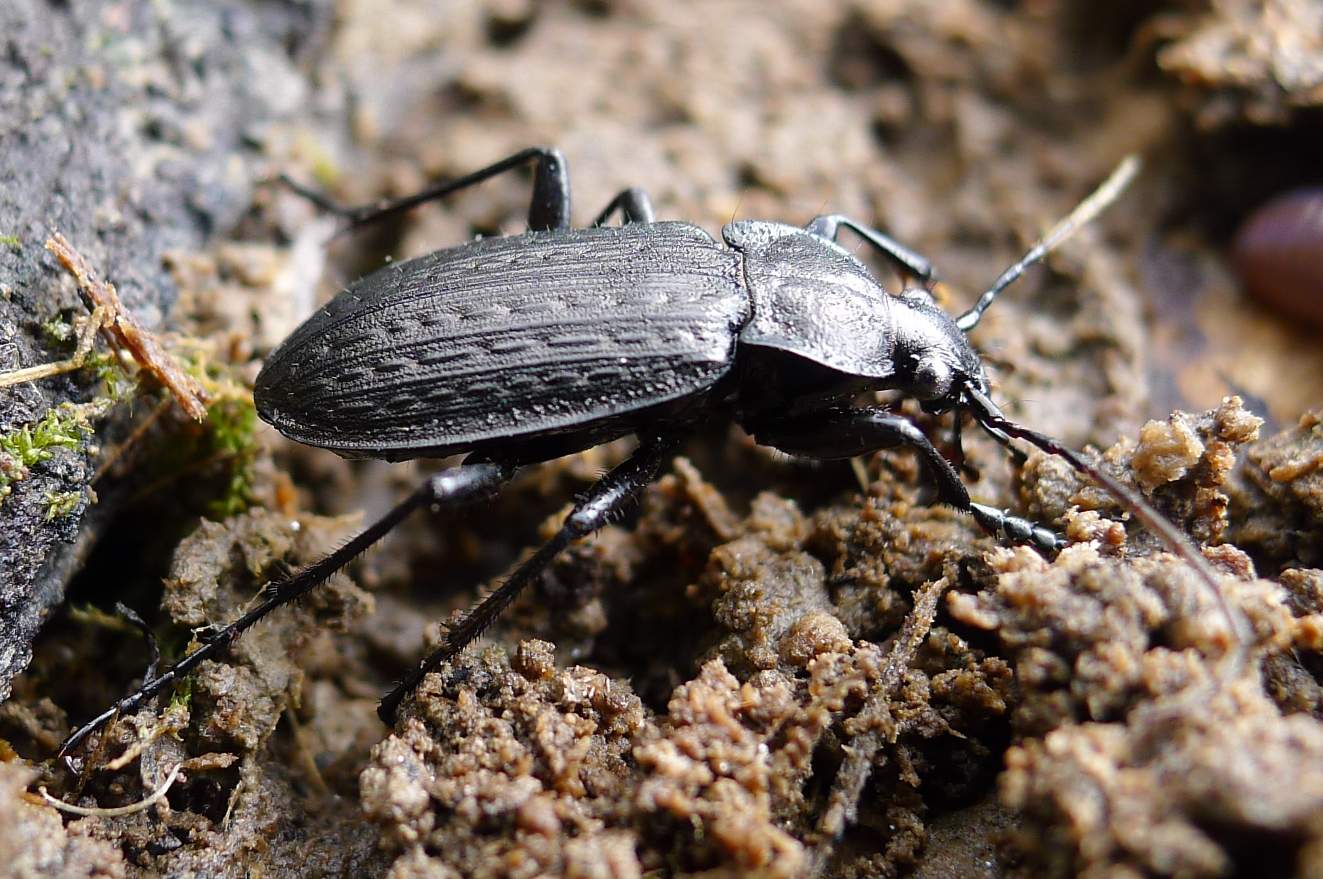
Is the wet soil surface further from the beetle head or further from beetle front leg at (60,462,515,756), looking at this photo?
the beetle head

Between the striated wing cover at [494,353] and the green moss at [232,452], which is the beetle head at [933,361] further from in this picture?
the green moss at [232,452]

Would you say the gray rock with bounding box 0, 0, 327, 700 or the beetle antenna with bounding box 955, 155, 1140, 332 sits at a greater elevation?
the beetle antenna with bounding box 955, 155, 1140, 332

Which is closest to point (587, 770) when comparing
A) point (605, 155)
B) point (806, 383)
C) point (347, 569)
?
point (347, 569)

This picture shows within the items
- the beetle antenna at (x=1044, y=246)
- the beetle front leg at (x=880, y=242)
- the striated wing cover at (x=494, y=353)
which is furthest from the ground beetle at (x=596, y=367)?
the beetle front leg at (x=880, y=242)

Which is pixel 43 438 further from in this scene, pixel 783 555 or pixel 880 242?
pixel 880 242

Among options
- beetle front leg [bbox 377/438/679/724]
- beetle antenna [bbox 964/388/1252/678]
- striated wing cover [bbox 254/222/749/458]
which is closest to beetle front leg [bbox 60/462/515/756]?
striated wing cover [bbox 254/222/749/458]

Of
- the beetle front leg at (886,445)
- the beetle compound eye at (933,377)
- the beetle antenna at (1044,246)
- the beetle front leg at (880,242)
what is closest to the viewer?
the beetle front leg at (886,445)
